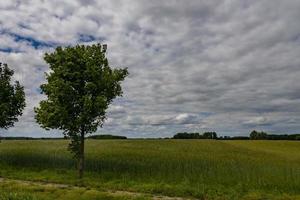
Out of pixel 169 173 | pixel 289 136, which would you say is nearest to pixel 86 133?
pixel 169 173

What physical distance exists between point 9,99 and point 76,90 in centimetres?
1563

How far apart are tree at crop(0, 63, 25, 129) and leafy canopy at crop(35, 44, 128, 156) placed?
12066 mm

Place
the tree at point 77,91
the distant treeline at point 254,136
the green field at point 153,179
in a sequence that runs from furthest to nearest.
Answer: the distant treeline at point 254,136 < the tree at point 77,91 < the green field at point 153,179

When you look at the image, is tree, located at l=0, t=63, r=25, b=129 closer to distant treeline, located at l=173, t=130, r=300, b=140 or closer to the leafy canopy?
the leafy canopy

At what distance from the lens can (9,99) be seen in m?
45.1

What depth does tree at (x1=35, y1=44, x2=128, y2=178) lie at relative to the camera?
3200cm

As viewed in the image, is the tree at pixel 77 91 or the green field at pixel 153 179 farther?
the tree at pixel 77 91

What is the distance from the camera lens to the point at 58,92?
105 feet

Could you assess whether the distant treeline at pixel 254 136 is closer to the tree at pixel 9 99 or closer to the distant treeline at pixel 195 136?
the distant treeline at pixel 195 136

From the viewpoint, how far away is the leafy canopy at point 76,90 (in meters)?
32.0

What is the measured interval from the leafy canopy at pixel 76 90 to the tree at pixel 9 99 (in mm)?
12066

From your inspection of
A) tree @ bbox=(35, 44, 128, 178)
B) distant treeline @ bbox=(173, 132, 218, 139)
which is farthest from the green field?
distant treeline @ bbox=(173, 132, 218, 139)

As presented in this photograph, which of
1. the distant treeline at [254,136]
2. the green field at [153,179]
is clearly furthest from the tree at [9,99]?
the distant treeline at [254,136]

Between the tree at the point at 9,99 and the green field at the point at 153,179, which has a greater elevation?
the tree at the point at 9,99
